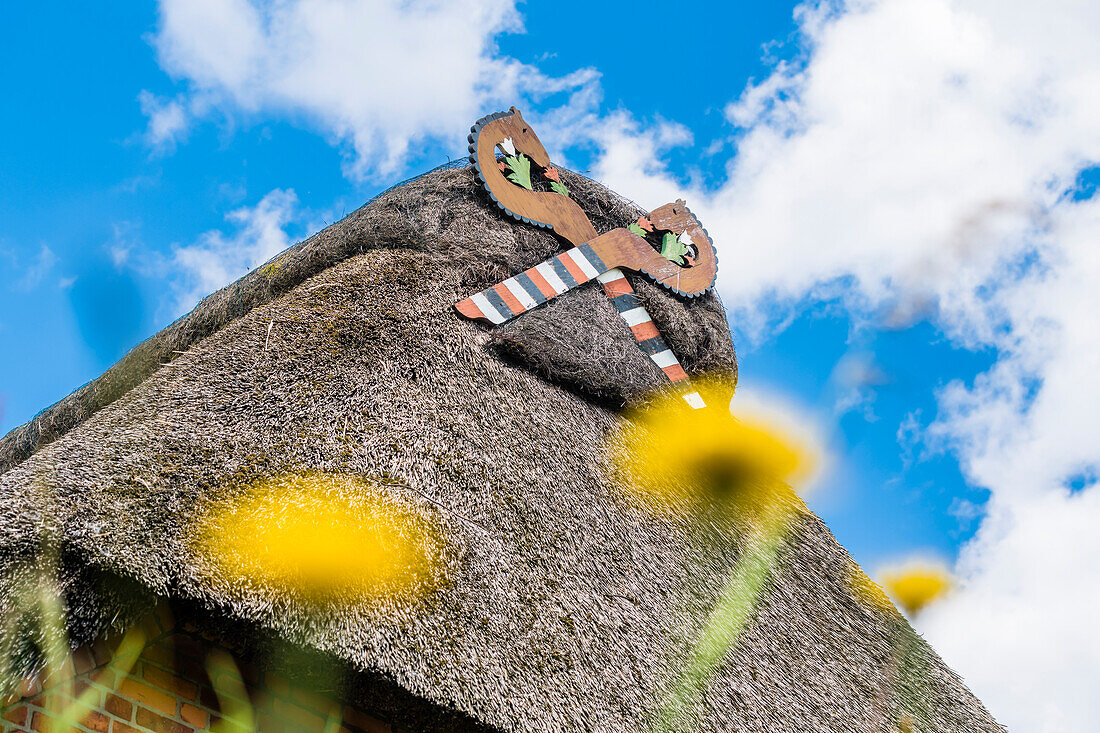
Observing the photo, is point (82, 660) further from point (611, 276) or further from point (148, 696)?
point (611, 276)

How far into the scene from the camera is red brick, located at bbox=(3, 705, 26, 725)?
88.2 inches

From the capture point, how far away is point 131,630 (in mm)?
2330

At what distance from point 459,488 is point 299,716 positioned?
0.95 metres

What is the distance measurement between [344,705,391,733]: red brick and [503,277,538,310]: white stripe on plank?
8.10ft

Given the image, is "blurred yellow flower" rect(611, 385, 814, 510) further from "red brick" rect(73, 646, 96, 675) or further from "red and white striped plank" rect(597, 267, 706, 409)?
"red brick" rect(73, 646, 96, 675)

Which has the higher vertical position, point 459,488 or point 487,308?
point 487,308

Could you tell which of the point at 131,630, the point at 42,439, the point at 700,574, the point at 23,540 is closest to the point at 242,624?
the point at 131,630

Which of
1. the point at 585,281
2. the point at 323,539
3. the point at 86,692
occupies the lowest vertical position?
the point at 86,692

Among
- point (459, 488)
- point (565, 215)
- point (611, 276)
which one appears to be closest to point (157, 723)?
point (459, 488)

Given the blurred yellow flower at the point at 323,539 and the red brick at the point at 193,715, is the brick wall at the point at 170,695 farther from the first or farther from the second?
the blurred yellow flower at the point at 323,539

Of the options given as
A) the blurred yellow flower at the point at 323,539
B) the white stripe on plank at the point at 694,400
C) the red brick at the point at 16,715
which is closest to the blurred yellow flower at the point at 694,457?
the white stripe on plank at the point at 694,400

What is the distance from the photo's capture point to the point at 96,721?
2.30 meters

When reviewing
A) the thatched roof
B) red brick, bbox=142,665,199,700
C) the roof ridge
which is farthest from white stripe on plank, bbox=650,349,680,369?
red brick, bbox=142,665,199,700

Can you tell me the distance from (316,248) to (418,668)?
270 centimetres
